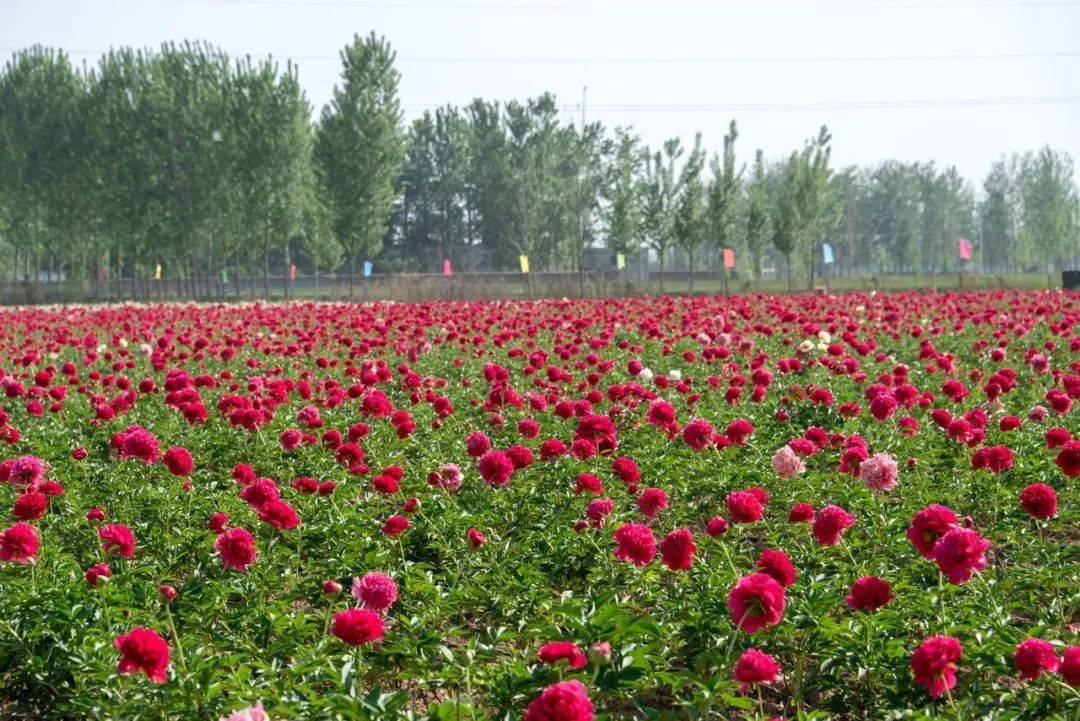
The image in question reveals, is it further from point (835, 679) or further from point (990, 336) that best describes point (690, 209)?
point (835, 679)

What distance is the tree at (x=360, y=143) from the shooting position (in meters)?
43.1

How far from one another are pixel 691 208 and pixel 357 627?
44.6 m

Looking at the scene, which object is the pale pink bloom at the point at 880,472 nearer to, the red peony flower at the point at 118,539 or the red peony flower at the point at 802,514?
the red peony flower at the point at 802,514

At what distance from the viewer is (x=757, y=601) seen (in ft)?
8.63

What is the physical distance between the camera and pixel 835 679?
3283 mm

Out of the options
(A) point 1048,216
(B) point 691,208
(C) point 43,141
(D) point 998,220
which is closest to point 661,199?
(B) point 691,208

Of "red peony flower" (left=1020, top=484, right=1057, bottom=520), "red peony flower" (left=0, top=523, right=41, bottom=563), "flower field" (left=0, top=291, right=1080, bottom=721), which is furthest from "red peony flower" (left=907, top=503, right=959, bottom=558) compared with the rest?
"red peony flower" (left=0, top=523, right=41, bottom=563)

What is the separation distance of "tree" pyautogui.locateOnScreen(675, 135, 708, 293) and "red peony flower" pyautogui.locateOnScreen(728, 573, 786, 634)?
A: 43.3 metres

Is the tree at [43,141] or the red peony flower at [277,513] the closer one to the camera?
the red peony flower at [277,513]

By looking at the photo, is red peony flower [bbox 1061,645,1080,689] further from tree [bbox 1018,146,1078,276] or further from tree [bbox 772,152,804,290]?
tree [bbox 1018,146,1078,276]

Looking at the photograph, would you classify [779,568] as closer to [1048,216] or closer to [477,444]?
[477,444]

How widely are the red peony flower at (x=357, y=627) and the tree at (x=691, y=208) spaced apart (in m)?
43.4

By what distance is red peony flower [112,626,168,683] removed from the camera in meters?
2.61

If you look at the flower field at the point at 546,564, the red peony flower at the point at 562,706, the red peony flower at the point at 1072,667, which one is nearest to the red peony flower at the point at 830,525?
the flower field at the point at 546,564
